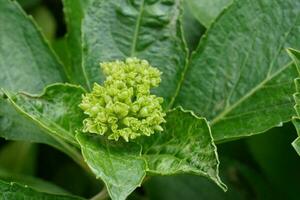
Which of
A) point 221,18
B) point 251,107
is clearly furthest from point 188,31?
point 251,107

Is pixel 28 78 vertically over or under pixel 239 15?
under

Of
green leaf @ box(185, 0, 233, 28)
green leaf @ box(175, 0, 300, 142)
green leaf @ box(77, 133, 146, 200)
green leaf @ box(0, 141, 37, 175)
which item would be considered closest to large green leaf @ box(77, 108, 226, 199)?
green leaf @ box(77, 133, 146, 200)

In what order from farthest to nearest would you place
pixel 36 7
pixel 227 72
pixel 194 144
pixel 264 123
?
pixel 36 7 < pixel 227 72 < pixel 264 123 < pixel 194 144

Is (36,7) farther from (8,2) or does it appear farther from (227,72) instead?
(227,72)

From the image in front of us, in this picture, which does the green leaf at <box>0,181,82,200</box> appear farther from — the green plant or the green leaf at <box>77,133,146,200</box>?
the green leaf at <box>77,133,146,200</box>

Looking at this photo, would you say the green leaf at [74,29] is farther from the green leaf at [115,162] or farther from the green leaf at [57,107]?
the green leaf at [115,162]

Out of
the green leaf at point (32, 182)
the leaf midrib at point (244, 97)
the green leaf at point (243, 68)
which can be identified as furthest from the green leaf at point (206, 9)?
the green leaf at point (32, 182)

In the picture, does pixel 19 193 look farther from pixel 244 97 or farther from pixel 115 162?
pixel 244 97

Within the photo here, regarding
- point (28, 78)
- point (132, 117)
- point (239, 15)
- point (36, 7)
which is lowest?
point (36, 7)
